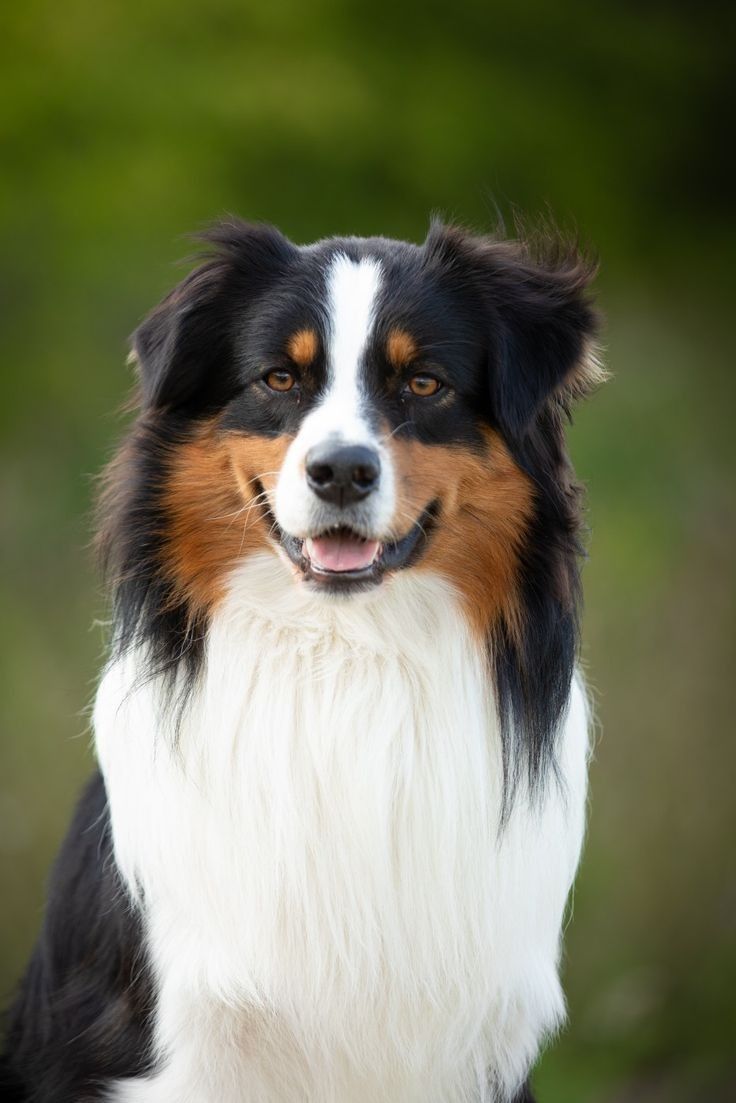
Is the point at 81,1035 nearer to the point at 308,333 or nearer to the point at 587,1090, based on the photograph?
the point at 308,333

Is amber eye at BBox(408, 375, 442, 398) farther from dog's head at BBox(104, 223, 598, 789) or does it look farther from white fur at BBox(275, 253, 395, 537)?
white fur at BBox(275, 253, 395, 537)

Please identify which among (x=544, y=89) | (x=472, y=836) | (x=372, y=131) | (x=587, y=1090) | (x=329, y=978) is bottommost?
(x=587, y=1090)

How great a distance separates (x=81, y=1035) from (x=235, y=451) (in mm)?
1581

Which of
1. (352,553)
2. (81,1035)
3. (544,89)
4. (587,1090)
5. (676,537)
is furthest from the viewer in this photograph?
(544,89)

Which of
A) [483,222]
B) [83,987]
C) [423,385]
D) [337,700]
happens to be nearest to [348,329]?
[423,385]

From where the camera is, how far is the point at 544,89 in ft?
28.7

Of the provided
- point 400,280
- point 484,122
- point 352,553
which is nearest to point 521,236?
point 400,280

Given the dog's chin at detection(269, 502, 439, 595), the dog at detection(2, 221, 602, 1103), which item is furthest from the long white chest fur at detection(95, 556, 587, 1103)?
the dog's chin at detection(269, 502, 439, 595)

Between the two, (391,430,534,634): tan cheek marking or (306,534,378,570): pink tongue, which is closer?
(306,534,378,570): pink tongue

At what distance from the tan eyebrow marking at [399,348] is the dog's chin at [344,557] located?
1.22 ft

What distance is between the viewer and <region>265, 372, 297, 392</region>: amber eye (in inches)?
133

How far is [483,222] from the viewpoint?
297 inches

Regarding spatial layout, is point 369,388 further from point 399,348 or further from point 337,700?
point 337,700

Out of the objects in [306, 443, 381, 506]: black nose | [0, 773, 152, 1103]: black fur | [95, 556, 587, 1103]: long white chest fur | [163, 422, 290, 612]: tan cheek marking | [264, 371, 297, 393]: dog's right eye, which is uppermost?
[264, 371, 297, 393]: dog's right eye
